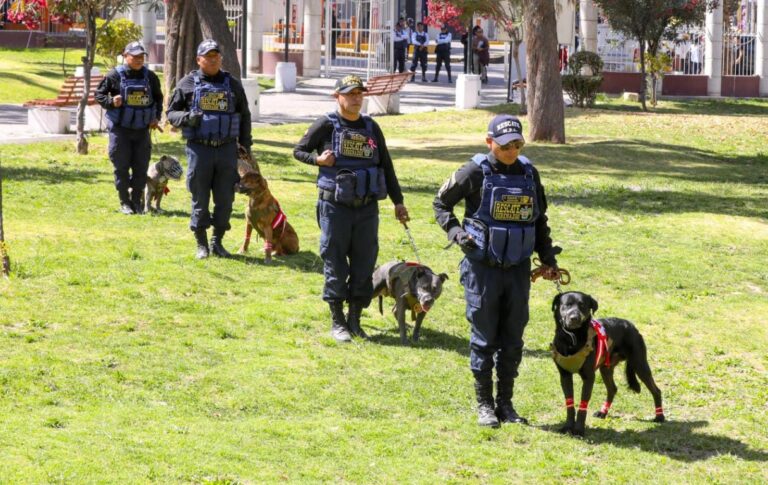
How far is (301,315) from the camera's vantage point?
11492mm

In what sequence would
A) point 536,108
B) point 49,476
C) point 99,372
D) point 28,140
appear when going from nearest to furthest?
point 49,476
point 99,372
point 28,140
point 536,108

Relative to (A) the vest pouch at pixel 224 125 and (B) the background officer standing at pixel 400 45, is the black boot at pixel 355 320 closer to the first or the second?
(A) the vest pouch at pixel 224 125

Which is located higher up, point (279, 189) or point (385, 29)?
point (385, 29)

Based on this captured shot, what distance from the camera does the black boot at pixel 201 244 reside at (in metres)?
13.3

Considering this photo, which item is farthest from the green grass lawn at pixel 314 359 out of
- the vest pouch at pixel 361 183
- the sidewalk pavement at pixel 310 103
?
the sidewalk pavement at pixel 310 103

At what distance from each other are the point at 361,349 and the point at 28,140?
1403cm

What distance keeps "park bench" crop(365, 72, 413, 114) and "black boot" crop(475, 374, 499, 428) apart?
23182mm

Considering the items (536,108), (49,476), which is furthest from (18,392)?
(536,108)

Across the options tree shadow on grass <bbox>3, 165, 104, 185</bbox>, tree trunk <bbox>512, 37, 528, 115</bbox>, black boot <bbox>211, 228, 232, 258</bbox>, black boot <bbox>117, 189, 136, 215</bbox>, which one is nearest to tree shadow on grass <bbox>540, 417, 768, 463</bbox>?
black boot <bbox>211, 228, 232, 258</bbox>

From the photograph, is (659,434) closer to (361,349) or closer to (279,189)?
(361,349)

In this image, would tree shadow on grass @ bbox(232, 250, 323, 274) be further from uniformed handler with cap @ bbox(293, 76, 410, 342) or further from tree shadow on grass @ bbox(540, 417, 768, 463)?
tree shadow on grass @ bbox(540, 417, 768, 463)

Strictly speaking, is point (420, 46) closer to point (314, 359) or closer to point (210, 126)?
point (210, 126)

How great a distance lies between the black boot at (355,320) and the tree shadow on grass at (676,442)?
244 cm

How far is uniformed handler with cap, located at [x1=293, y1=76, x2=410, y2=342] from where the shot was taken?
10180mm
